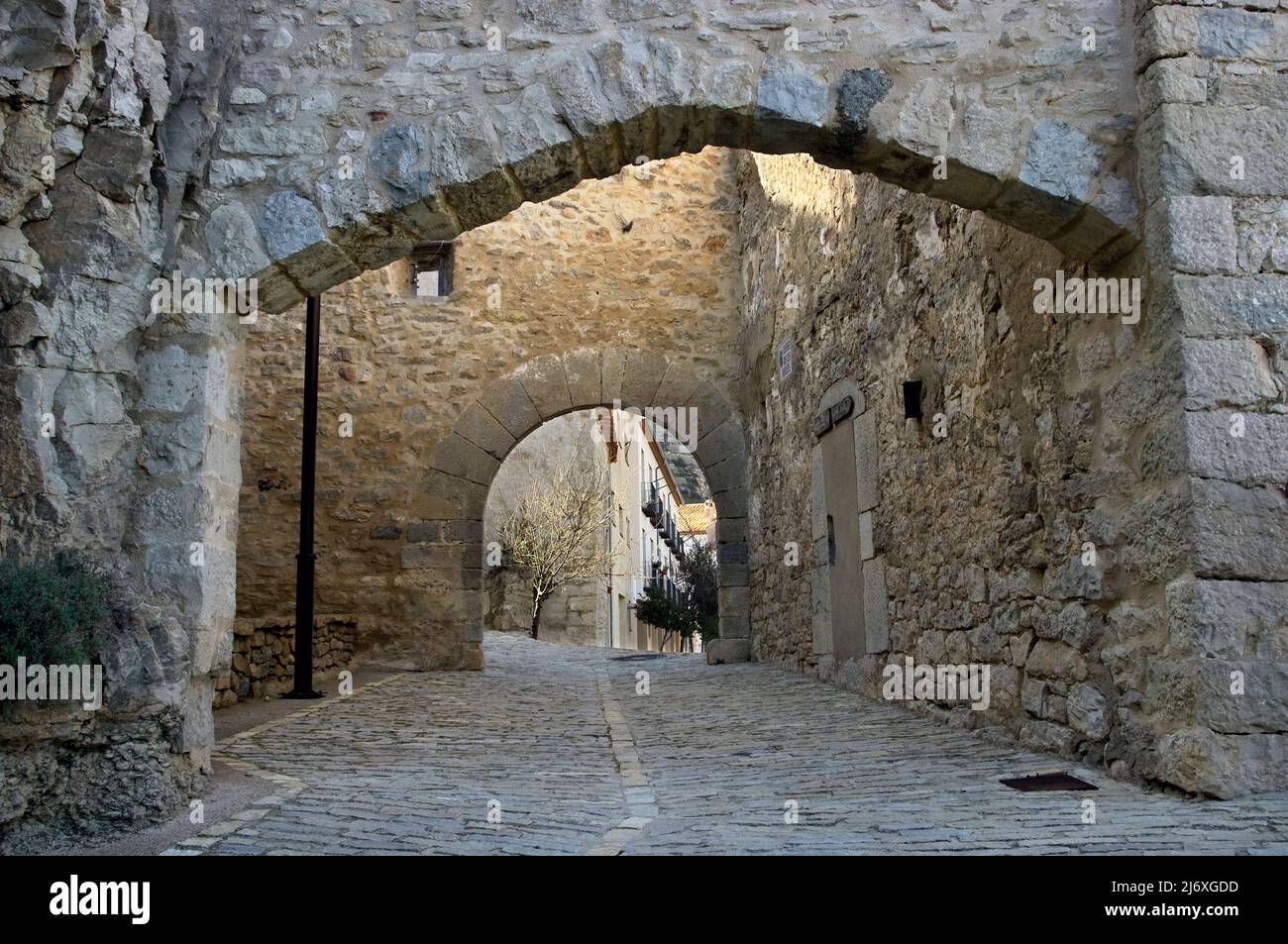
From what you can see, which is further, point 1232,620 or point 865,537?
point 865,537

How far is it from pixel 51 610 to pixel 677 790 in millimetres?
1904

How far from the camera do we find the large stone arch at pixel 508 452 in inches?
337

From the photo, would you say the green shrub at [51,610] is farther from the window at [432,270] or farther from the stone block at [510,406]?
the window at [432,270]

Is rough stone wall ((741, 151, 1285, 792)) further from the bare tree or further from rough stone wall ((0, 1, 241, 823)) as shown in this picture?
the bare tree

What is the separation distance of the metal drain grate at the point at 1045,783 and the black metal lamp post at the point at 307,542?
4.45 m

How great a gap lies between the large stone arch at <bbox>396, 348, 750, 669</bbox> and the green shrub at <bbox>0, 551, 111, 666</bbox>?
5.46 metres

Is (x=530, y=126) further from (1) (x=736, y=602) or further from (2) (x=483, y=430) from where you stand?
(1) (x=736, y=602)

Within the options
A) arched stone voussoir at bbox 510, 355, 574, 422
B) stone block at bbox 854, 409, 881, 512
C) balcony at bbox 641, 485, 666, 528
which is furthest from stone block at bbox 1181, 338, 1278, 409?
balcony at bbox 641, 485, 666, 528

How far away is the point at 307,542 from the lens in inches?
280

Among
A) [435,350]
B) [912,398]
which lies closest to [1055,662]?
[912,398]

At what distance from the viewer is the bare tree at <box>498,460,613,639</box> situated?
49.6ft

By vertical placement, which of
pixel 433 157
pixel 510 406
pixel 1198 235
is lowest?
pixel 1198 235

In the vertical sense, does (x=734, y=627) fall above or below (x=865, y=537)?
below
